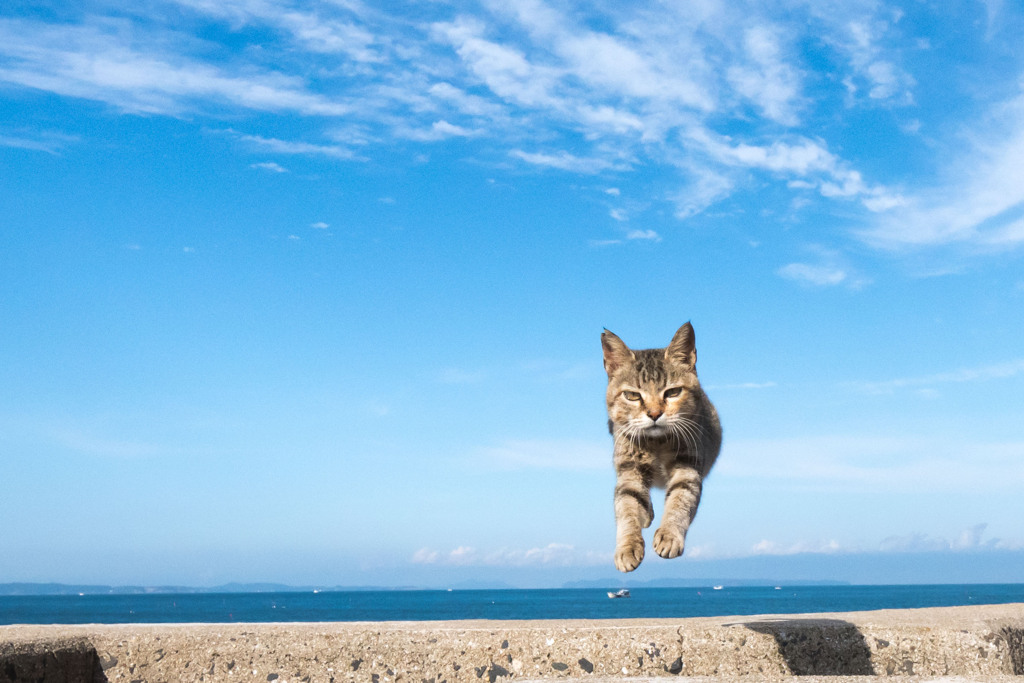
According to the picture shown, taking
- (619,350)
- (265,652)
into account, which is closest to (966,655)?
(619,350)

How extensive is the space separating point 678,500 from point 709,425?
0.74 metres

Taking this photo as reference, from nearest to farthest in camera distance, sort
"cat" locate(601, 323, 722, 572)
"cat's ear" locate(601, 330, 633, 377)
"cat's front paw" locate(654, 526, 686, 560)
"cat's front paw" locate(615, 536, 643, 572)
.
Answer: "cat's front paw" locate(654, 526, 686, 560)
"cat's front paw" locate(615, 536, 643, 572)
"cat" locate(601, 323, 722, 572)
"cat's ear" locate(601, 330, 633, 377)

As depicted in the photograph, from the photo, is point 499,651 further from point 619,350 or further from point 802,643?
point 619,350

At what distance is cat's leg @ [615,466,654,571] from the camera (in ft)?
14.2

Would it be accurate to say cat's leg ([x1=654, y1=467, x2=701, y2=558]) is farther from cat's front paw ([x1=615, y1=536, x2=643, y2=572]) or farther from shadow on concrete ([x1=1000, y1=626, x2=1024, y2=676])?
shadow on concrete ([x1=1000, y1=626, x2=1024, y2=676])

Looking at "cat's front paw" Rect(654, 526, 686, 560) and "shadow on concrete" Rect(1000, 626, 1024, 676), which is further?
"shadow on concrete" Rect(1000, 626, 1024, 676)

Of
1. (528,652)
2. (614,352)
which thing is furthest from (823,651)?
(614,352)

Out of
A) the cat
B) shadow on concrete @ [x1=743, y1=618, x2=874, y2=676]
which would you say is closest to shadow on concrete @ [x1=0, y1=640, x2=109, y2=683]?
the cat

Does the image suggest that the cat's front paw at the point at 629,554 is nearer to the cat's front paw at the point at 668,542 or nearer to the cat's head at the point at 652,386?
the cat's front paw at the point at 668,542

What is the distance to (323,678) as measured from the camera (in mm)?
6484

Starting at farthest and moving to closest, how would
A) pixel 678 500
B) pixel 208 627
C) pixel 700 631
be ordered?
1. pixel 208 627
2. pixel 700 631
3. pixel 678 500

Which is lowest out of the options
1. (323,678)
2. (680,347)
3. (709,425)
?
(323,678)

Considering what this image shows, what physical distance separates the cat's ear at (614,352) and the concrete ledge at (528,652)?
7.71 feet

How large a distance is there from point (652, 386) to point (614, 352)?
337mm
